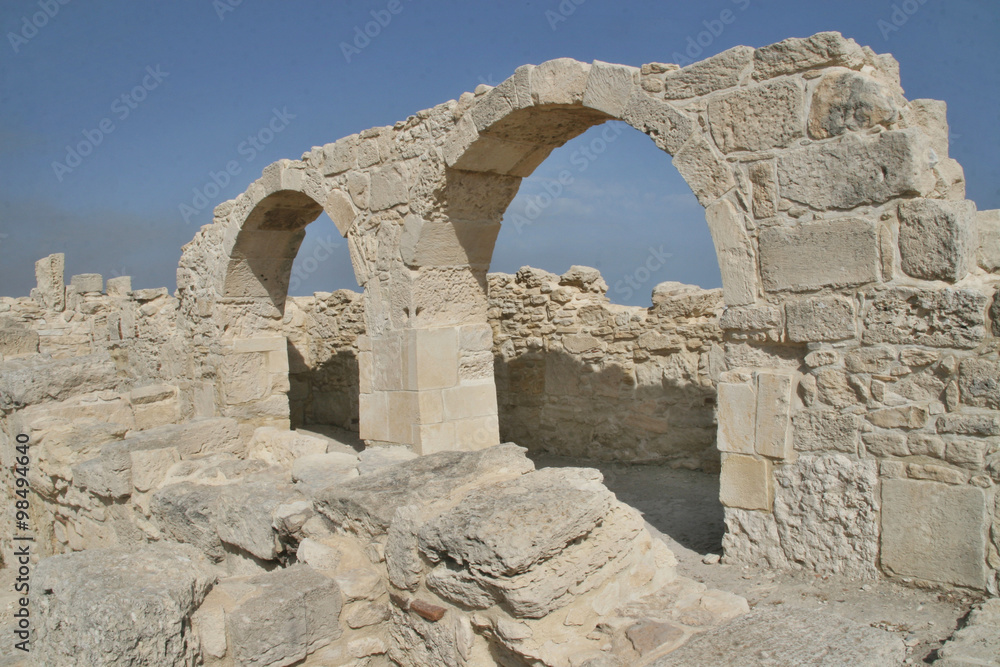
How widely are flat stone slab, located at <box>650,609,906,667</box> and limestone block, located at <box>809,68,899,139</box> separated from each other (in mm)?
2067

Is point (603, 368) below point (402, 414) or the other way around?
the other way around

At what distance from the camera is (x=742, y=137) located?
348 cm

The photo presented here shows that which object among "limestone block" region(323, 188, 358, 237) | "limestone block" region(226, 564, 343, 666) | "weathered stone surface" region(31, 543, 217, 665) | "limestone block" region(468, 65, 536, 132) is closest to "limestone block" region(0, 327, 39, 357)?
"limestone block" region(323, 188, 358, 237)

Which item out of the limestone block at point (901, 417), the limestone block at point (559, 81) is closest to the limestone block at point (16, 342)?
the limestone block at point (559, 81)

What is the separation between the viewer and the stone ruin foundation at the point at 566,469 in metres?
2.23

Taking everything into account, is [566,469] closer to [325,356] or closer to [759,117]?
[759,117]

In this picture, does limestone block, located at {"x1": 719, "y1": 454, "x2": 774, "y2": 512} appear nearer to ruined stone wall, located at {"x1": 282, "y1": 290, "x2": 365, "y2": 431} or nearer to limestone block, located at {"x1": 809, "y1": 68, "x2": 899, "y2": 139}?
limestone block, located at {"x1": 809, "y1": 68, "x2": 899, "y2": 139}

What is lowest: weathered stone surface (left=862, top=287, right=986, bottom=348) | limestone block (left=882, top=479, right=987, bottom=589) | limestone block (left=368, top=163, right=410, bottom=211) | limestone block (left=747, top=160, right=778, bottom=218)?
limestone block (left=882, top=479, right=987, bottom=589)

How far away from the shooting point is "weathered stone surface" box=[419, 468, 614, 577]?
2074 mm

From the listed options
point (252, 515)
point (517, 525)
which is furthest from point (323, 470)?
point (517, 525)

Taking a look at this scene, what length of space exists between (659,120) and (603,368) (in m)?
3.29

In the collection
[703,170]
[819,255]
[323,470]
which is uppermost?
[703,170]

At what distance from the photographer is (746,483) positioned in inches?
136

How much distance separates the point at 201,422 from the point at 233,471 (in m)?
1.08
